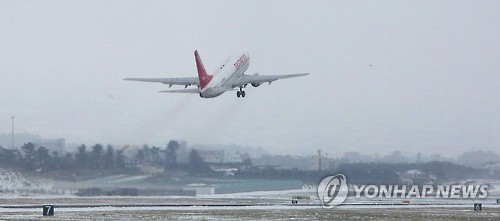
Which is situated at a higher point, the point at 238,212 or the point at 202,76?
the point at 202,76

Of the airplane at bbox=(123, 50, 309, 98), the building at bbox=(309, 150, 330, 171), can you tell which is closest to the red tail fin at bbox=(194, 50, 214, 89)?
the airplane at bbox=(123, 50, 309, 98)

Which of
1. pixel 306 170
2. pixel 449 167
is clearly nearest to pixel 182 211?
pixel 306 170

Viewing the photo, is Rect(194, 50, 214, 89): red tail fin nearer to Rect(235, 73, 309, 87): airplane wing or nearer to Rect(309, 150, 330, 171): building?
Rect(235, 73, 309, 87): airplane wing

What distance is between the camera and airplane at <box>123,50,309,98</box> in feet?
338

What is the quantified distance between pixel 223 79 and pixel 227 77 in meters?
1.18

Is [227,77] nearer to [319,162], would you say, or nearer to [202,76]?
[202,76]

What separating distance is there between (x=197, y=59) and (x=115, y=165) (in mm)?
15468

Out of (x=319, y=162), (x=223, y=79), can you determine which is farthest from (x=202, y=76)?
(x=319, y=162)

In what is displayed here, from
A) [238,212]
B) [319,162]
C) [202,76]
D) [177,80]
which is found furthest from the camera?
[319,162]

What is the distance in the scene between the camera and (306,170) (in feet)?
456

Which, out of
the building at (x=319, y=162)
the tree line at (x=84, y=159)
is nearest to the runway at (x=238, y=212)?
the tree line at (x=84, y=159)

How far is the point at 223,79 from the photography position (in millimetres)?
108375

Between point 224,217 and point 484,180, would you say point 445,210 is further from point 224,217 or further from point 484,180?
point 484,180

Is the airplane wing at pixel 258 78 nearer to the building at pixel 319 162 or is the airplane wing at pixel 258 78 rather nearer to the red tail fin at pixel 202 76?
the red tail fin at pixel 202 76
